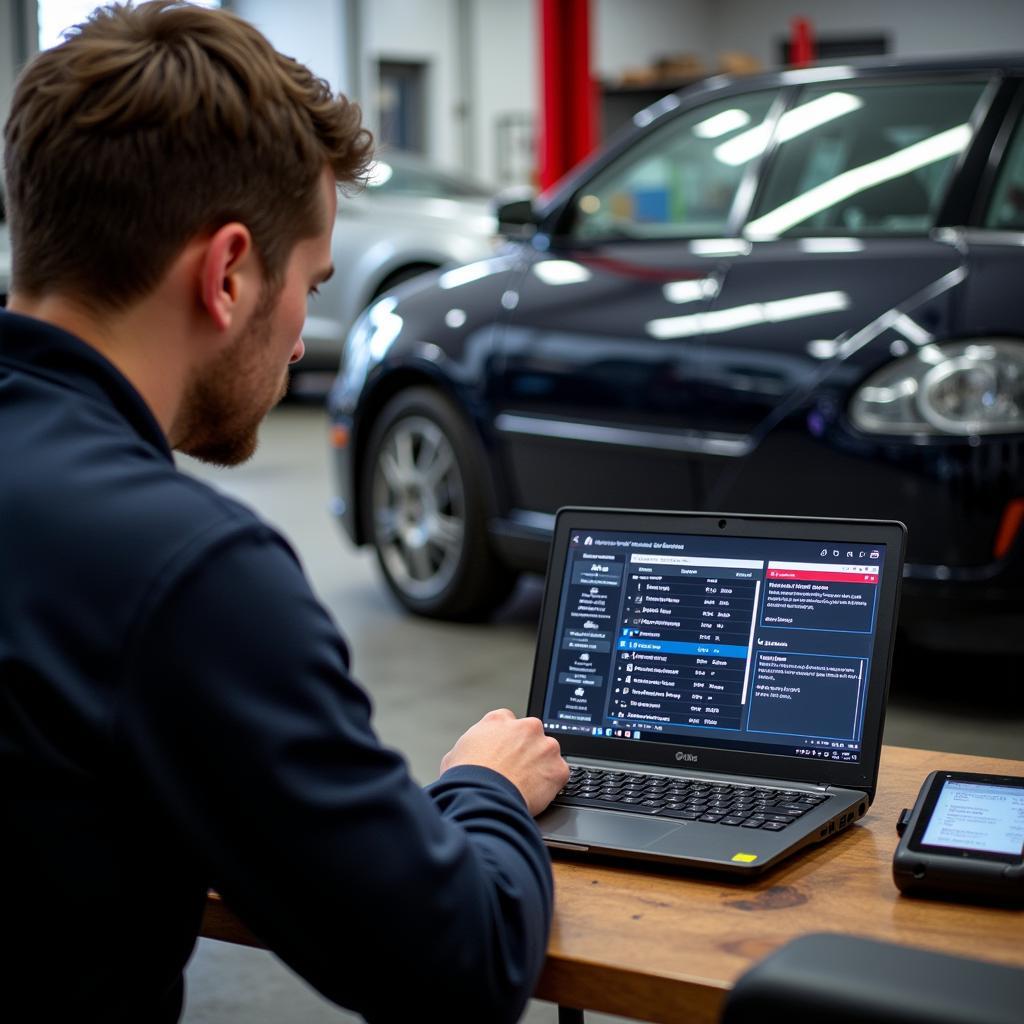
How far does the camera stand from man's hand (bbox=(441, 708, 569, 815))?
1415mm

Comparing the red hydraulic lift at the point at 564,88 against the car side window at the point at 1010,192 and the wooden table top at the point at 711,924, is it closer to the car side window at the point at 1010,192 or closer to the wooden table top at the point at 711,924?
the car side window at the point at 1010,192

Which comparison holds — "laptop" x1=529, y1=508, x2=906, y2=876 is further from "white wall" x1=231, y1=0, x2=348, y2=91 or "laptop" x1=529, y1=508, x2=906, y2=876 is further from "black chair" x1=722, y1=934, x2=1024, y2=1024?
"white wall" x1=231, y1=0, x2=348, y2=91

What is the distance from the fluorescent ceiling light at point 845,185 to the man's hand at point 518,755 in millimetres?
3035

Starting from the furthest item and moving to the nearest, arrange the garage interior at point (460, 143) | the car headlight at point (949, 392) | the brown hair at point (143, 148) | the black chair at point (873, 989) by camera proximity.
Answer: the garage interior at point (460, 143), the car headlight at point (949, 392), the brown hair at point (143, 148), the black chair at point (873, 989)

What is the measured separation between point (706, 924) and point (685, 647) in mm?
429

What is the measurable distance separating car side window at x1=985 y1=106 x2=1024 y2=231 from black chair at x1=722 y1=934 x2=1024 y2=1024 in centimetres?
344

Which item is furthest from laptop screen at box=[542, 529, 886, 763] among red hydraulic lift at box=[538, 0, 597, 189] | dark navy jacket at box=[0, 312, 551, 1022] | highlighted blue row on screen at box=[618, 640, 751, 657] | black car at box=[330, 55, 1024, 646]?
red hydraulic lift at box=[538, 0, 597, 189]

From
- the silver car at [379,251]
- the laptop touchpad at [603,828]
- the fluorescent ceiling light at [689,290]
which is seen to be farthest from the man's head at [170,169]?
the silver car at [379,251]

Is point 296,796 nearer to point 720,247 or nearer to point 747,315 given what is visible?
point 747,315

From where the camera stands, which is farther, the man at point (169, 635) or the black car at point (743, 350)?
the black car at point (743, 350)

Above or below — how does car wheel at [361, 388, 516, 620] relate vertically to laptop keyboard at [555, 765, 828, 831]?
below

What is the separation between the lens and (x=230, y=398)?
1272 millimetres

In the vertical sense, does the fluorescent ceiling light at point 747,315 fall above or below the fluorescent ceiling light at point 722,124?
below

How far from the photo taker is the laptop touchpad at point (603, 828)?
4.63 ft
